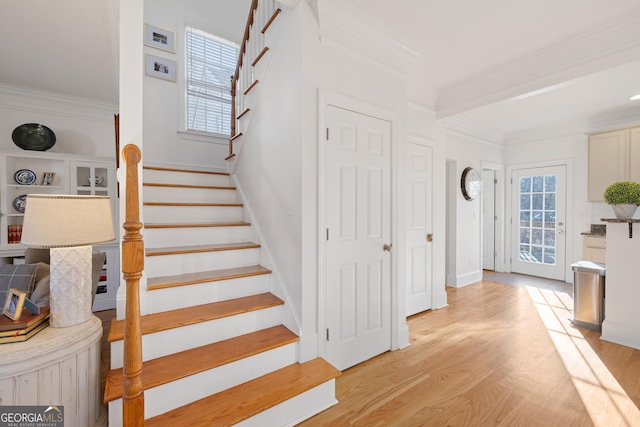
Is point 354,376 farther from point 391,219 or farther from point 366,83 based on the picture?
point 366,83

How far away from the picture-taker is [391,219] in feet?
8.41

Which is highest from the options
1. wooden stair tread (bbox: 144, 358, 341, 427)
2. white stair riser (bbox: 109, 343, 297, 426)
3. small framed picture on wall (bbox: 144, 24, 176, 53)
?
small framed picture on wall (bbox: 144, 24, 176, 53)

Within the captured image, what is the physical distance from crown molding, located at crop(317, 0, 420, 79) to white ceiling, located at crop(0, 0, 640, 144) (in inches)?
2.0

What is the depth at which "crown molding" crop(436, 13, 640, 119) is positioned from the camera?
2.25 metres

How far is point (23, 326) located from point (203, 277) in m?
0.93

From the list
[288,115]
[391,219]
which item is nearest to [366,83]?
[288,115]

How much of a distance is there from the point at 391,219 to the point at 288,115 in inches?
49.0

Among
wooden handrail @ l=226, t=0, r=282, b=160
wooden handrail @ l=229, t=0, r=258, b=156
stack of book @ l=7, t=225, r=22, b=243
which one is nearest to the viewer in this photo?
wooden handrail @ l=226, t=0, r=282, b=160

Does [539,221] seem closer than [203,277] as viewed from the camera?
No

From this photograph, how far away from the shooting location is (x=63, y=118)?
3.71 meters

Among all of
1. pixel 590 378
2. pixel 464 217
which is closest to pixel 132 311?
pixel 590 378

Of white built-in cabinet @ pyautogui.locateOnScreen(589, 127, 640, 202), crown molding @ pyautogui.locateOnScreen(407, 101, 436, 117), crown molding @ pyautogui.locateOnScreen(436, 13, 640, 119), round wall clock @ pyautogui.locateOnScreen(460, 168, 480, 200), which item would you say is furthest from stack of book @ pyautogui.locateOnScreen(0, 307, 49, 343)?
white built-in cabinet @ pyautogui.locateOnScreen(589, 127, 640, 202)

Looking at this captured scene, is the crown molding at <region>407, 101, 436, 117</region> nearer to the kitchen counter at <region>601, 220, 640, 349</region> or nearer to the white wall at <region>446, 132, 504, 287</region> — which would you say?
the white wall at <region>446, 132, 504, 287</region>

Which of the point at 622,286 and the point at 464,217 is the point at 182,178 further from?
the point at 622,286
